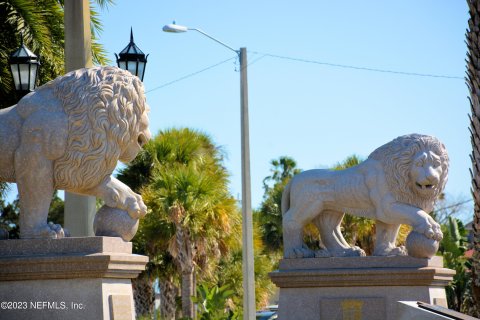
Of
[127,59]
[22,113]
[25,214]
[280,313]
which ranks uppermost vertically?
[127,59]

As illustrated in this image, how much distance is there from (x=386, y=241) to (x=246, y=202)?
5.38 metres

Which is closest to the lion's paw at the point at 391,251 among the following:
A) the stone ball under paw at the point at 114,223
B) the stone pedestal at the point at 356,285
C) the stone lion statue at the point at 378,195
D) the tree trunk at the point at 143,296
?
the stone lion statue at the point at 378,195

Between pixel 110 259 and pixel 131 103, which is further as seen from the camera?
pixel 131 103

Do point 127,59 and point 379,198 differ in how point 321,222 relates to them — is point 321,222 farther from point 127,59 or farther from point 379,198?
point 127,59

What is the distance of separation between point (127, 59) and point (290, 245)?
3.51 m

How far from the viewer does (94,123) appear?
9.01 metres

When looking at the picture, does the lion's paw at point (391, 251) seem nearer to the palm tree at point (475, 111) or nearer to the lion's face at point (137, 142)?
the palm tree at point (475, 111)

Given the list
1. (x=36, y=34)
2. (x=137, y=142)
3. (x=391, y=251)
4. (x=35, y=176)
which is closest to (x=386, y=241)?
(x=391, y=251)

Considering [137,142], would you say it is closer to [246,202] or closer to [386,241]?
[386,241]

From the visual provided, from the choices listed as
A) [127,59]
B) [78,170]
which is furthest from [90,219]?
[78,170]

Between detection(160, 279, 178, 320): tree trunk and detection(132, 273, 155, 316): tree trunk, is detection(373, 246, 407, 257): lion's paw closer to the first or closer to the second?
detection(160, 279, 178, 320): tree trunk

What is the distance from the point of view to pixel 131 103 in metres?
9.22

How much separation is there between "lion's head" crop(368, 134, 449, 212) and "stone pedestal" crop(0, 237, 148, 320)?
4.61m

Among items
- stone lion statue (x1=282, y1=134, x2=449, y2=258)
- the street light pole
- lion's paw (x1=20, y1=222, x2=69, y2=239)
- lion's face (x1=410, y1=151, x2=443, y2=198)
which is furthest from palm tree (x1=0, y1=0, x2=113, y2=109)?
lion's paw (x1=20, y1=222, x2=69, y2=239)
